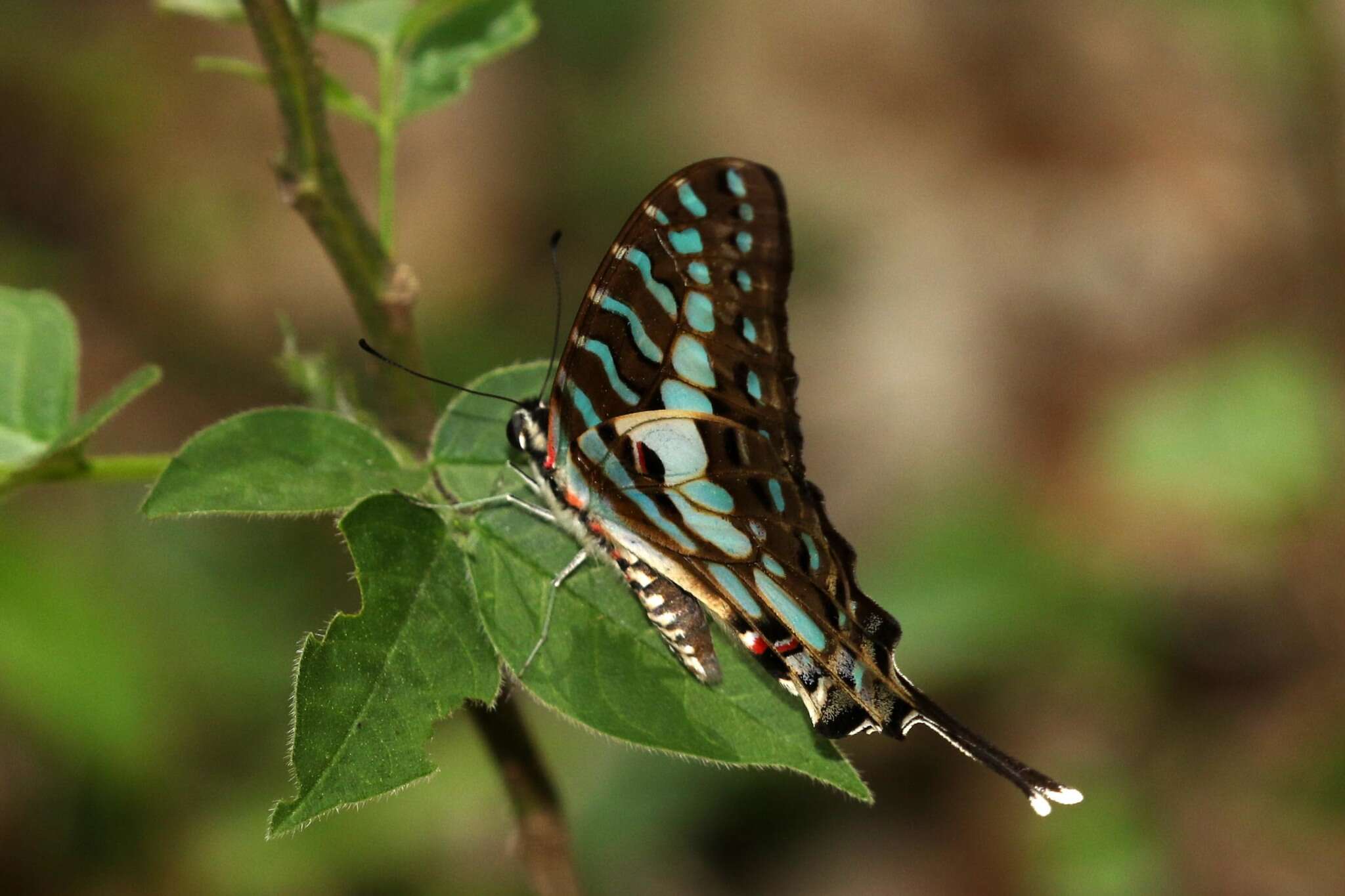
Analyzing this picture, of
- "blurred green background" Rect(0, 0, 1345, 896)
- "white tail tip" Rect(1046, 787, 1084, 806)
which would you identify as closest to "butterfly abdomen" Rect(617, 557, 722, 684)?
"white tail tip" Rect(1046, 787, 1084, 806)

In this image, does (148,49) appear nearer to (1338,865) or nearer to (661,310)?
(661,310)

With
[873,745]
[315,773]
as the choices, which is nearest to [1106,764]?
[873,745]

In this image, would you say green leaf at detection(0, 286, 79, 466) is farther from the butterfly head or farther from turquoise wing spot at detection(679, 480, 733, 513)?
turquoise wing spot at detection(679, 480, 733, 513)

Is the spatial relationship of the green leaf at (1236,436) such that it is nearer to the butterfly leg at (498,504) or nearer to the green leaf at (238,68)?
the butterfly leg at (498,504)

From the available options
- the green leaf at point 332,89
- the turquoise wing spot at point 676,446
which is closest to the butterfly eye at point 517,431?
the turquoise wing spot at point 676,446

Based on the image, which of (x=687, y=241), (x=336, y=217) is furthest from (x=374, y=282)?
(x=687, y=241)
